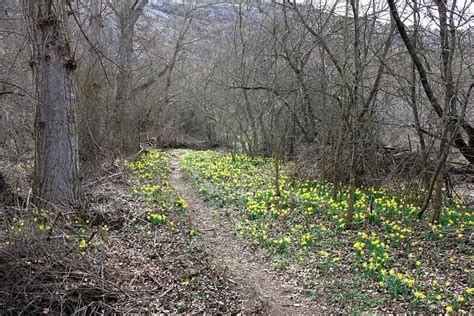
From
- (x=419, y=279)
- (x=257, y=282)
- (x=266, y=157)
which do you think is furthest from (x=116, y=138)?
(x=419, y=279)

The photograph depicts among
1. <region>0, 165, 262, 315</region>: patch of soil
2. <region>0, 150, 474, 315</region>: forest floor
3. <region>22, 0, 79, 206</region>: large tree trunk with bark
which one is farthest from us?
<region>22, 0, 79, 206</region>: large tree trunk with bark

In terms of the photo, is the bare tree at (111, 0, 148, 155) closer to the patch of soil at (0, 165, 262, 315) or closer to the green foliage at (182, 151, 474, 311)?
the green foliage at (182, 151, 474, 311)

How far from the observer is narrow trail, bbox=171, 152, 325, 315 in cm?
609

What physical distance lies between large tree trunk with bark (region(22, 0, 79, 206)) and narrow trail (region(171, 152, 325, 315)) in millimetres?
3053

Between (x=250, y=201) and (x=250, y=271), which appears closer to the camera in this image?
(x=250, y=271)

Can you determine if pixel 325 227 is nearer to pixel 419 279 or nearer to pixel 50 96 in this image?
pixel 419 279

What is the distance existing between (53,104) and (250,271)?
469cm

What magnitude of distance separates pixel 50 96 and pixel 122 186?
4.59 meters

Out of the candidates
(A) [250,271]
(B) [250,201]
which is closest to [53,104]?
(A) [250,271]

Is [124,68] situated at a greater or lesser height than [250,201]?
greater

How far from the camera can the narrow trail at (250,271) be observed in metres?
6.09

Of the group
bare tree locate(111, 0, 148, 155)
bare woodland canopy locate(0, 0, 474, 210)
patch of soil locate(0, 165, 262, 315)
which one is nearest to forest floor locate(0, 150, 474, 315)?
patch of soil locate(0, 165, 262, 315)

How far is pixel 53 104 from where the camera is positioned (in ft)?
25.7

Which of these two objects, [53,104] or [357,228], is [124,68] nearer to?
[53,104]
